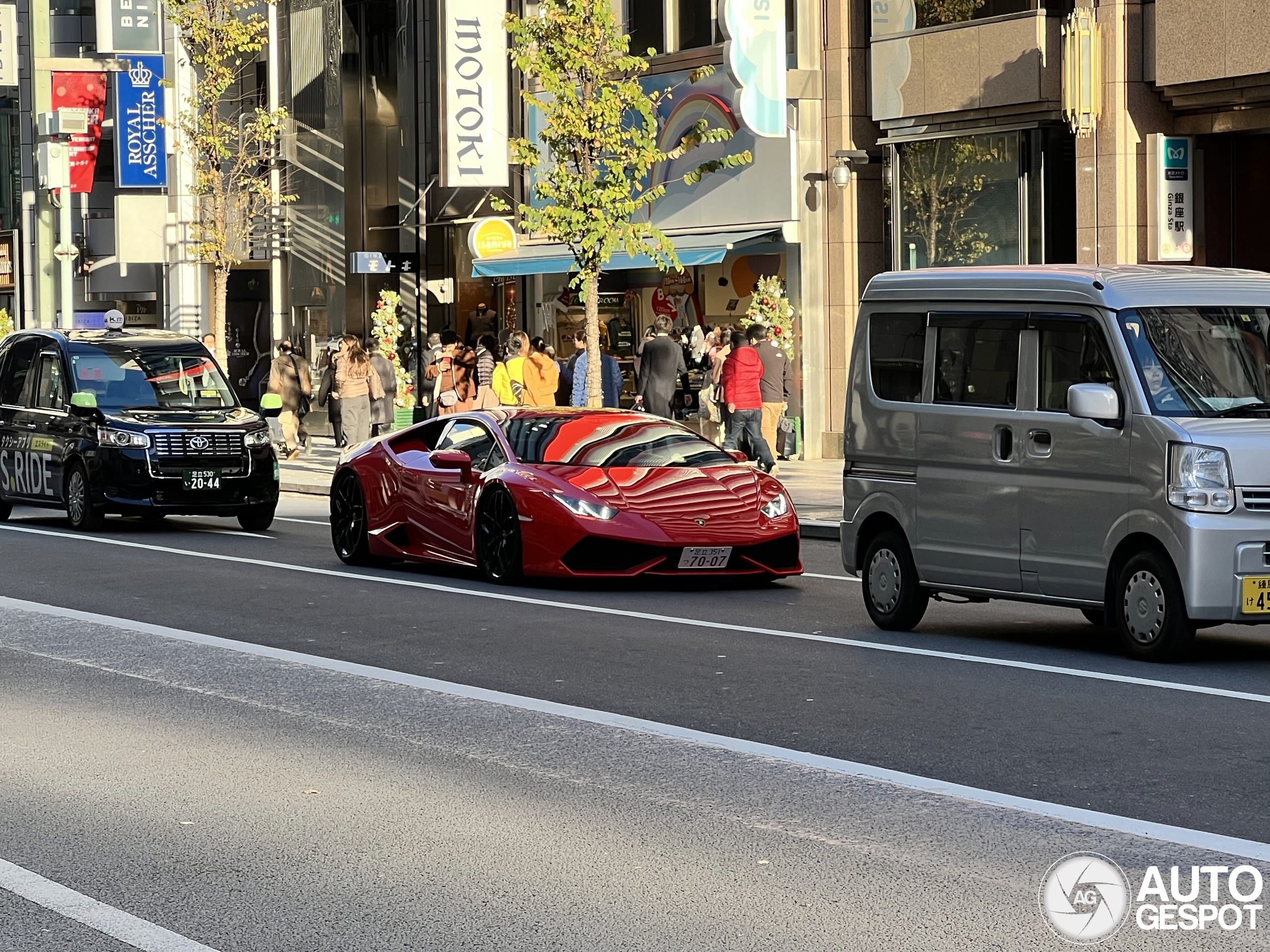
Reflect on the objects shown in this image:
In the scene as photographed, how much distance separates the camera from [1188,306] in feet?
37.0

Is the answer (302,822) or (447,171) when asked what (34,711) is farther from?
(447,171)

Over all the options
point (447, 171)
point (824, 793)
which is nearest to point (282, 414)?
point (447, 171)

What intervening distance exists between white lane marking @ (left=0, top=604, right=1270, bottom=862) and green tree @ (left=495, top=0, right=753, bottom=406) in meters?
12.6

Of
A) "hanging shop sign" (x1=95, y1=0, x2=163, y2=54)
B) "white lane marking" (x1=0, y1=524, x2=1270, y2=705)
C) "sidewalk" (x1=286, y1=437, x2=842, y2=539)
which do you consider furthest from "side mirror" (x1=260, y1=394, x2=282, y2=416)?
"hanging shop sign" (x1=95, y1=0, x2=163, y2=54)

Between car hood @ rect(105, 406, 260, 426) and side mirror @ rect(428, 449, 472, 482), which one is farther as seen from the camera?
car hood @ rect(105, 406, 260, 426)

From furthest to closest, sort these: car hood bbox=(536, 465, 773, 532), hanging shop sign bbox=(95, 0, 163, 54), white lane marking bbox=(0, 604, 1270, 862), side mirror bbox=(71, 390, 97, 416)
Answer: hanging shop sign bbox=(95, 0, 163, 54), side mirror bbox=(71, 390, 97, 416), car hood bbox=(536, 465, 773, 532), white lane marking bbox=(0, 604, 1270, 862)

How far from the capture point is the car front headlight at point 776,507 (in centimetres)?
1525

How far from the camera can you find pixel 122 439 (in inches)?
798

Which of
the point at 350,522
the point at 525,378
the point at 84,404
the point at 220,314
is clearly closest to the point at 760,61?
the point at 525,378

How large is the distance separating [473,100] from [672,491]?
19.9 meters

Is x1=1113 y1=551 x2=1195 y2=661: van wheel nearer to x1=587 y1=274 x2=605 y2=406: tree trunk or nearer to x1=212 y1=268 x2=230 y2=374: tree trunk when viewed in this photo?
x1=587 y1=274 x2=605 y2=406: tree trunk

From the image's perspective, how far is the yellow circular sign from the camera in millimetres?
33688

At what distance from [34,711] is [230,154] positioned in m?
28.6

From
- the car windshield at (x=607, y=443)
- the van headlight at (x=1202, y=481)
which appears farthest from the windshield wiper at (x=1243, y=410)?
the car windshield at (x=607, y=443)
